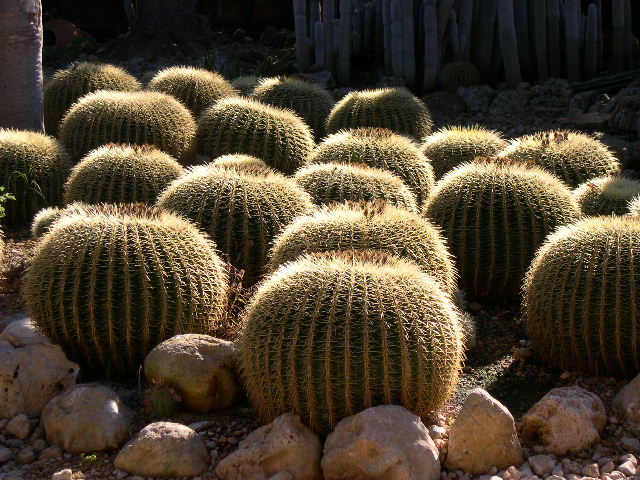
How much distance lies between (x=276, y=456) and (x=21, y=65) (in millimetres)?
5387

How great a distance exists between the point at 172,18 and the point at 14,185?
6914 millimetres

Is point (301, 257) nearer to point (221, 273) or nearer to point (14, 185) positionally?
point (221, 273)

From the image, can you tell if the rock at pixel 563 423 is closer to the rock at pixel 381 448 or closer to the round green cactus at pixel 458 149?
the rock at pixel 381 448

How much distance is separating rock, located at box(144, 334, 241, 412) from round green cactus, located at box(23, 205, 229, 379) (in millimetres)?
245

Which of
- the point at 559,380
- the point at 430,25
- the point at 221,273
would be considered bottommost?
the point at 559,380

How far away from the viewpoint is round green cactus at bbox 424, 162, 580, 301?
557 centimetres

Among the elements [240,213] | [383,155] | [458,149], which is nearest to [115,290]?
[240,213]

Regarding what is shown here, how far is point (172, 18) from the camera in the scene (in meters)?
13.4

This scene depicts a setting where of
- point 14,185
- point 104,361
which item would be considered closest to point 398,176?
point 104,361

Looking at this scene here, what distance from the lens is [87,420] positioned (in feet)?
13.1

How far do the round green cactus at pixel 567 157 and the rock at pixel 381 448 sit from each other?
10.4ft

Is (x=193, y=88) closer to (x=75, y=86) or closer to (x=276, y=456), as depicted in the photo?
(x=75, y=86)

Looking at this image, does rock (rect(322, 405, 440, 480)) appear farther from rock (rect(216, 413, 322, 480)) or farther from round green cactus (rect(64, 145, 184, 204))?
round green cactus (rect(64, 145, 184, 204))

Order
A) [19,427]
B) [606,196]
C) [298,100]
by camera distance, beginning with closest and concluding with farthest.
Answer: [19,427] → [606,196] → [298,100]
